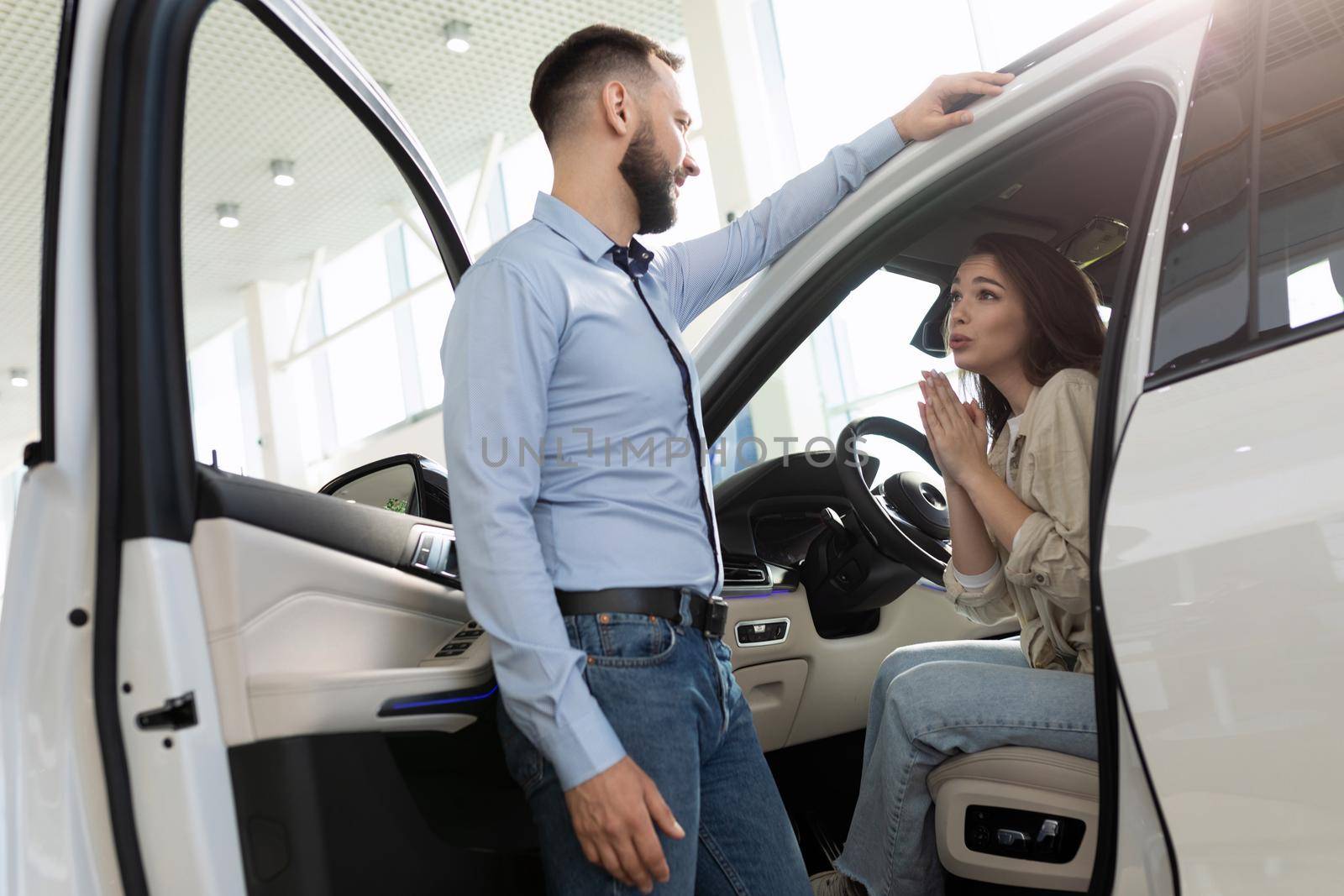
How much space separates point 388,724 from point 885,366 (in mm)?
4543

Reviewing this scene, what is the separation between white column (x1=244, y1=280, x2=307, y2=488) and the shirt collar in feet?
29.0

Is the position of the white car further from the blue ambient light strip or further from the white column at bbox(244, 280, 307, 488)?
the white column at bbox(244, 280, 307, 488)

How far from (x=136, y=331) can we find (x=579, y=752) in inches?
23.3

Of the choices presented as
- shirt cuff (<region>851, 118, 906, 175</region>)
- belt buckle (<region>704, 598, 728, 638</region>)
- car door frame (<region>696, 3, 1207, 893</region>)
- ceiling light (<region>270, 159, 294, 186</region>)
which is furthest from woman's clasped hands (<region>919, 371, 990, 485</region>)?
ceiling light (<region>270, 159, 294, 186</region>)

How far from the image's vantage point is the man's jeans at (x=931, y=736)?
127cm

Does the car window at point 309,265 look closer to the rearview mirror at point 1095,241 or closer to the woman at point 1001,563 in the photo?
the rearview mirror at point 1095,241

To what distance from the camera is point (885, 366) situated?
5309 mm

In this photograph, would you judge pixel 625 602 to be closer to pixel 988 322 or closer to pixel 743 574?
pixel 988 322

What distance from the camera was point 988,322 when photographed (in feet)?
5.11

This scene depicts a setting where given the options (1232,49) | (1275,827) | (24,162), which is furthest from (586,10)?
(1275,827)

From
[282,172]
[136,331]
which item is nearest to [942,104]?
[136,331]

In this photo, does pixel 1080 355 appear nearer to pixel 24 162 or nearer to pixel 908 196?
pixel 908 196

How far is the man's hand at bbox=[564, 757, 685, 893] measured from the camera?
1001 mm

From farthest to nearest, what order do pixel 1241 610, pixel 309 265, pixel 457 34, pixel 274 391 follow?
pixel 274 391 → pixel 309 265 → pixel 457 34 → pixel 1241 610
